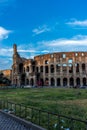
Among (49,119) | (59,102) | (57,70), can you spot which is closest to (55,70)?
(57,70)

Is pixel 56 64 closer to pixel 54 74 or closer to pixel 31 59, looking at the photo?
pixel 54 74

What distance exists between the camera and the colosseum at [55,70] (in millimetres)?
110062

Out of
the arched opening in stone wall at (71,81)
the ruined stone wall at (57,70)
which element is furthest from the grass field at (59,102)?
the arched opening in stone wall at (71,81)

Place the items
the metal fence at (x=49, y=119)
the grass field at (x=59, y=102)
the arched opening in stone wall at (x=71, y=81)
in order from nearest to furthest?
the metal fence at (x=49, y=119)
the grass field at (x=59, y=102)
the arched opening in stone wall at (x=71, y=81)

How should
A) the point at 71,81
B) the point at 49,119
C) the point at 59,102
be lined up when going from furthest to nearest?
1. the point at 71,81
2. the point at 59,102
3. the point at 49,119

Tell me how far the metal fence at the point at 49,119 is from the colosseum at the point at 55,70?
285 ft

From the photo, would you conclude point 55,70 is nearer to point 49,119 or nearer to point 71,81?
point 71,81

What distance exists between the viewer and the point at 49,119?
1659 centimetres

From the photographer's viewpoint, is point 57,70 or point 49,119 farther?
point 57,70

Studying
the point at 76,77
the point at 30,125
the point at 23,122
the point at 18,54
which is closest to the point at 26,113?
the point at 23,122

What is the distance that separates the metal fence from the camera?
1364cm

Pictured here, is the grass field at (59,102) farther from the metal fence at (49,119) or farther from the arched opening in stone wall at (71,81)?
the arched opening in stone wall at (71,81)

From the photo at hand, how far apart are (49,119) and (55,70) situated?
9714cm

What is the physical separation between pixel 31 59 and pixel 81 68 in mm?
21860
